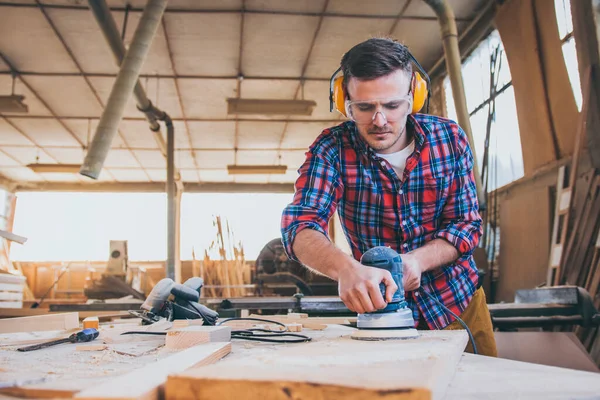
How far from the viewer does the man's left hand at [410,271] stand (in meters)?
1.51

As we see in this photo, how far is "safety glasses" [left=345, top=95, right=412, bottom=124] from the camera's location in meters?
1.65

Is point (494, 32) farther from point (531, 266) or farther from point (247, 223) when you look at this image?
point (247, 223)

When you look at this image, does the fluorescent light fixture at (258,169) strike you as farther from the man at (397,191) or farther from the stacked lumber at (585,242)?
the man at (397,191)

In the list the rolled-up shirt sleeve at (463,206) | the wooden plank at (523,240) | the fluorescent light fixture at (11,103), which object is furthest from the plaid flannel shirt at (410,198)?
the fluorescent light fixture at (11,103)

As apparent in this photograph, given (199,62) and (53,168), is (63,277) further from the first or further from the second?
(199,62)

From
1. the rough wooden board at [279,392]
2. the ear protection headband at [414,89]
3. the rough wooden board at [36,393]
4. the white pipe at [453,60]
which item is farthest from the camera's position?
the white pipe at [453,60]

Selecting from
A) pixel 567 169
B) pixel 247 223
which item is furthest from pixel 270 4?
pixel 247 223

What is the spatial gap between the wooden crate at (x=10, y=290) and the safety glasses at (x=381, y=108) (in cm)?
365

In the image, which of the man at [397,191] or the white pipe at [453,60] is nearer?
the man at [397,191]

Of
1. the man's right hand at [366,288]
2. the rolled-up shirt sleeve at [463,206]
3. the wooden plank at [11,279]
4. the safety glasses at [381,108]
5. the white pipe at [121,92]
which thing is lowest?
the man's right hand at [366,288]

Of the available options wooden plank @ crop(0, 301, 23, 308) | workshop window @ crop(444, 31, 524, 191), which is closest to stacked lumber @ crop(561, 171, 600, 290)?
workshop window @ crop(444, 31, 524, 191)

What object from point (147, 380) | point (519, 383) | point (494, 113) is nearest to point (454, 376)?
point (519, 383)

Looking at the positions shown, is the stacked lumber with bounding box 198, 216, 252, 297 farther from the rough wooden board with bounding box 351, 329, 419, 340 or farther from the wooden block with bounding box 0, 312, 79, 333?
the rough wooden board with bounding box 351, 329, 419, 340

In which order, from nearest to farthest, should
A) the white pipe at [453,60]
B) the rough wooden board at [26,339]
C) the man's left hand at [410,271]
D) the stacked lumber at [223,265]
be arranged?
the rough wooden board at [26,339], the man's left hand at [410,271], the white pipe at [453,60], the stacked lumber at [223,265]
